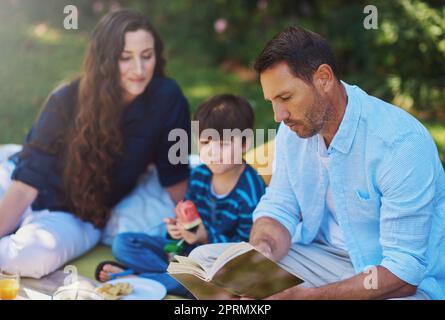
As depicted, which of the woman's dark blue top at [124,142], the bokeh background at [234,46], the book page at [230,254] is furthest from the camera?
the bokeh background at [234,46]

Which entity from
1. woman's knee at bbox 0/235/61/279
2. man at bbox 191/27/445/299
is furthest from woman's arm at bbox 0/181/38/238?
man at bbox 191/27/445/299

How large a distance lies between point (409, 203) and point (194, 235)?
51.1 inches

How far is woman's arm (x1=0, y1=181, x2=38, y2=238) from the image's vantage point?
385cm

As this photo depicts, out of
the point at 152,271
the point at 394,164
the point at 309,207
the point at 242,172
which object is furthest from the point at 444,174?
the point at 152,271

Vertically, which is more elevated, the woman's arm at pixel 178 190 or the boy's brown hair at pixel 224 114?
the boy's brown hair at pixel 224 114

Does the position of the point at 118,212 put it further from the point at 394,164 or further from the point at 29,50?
the point at 29,50

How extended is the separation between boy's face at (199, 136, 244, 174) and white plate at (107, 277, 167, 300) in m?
0.64

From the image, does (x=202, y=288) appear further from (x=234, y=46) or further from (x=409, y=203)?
(x=234, y=46)

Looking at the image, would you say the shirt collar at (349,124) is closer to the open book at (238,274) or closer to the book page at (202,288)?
the open book at (238,274)

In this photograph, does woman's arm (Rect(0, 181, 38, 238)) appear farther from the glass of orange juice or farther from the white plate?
the white plate

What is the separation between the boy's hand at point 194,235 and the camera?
12.2 feet

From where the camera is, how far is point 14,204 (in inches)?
153

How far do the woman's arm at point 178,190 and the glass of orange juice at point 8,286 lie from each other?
113cm

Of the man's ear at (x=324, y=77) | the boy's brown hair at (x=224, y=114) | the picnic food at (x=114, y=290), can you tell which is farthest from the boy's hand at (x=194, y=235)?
the man's ear at (x=324, y=77)
